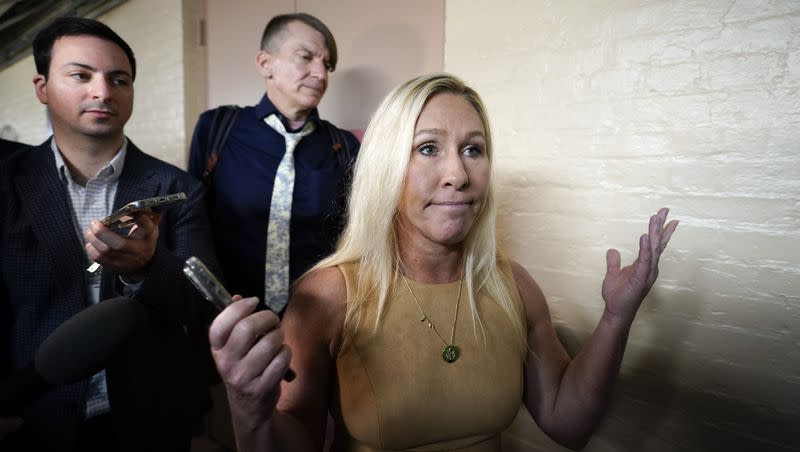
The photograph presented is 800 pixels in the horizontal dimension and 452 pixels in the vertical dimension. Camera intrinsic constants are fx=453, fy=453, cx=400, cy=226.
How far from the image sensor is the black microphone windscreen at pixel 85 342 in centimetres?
86

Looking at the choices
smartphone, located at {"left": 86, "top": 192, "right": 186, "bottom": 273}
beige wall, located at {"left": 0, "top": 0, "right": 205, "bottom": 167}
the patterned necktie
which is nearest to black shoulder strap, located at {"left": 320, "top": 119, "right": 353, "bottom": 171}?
the patterned necktie

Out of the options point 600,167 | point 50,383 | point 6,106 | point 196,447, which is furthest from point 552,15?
point 6,106

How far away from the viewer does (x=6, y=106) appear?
255 inches

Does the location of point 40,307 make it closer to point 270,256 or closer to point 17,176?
point 17,176

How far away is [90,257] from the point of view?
1171 millimetres

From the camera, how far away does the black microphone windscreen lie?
0.86 m

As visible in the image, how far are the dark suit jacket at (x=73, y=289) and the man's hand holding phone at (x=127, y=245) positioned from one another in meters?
0.04

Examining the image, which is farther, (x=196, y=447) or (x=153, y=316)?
(x=196, y=447)

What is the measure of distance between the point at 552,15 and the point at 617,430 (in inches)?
55.2

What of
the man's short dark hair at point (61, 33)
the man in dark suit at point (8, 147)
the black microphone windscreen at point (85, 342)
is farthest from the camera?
the man in dark suit at point (8, 147)

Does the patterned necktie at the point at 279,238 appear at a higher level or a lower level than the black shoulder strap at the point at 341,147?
lower

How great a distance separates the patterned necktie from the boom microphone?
89 cm

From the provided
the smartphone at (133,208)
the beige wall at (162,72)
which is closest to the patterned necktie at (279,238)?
the smartphone at (133,208)

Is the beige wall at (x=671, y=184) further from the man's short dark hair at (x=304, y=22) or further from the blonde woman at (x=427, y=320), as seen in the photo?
the man's short dark hair at (x=304, y=22)
